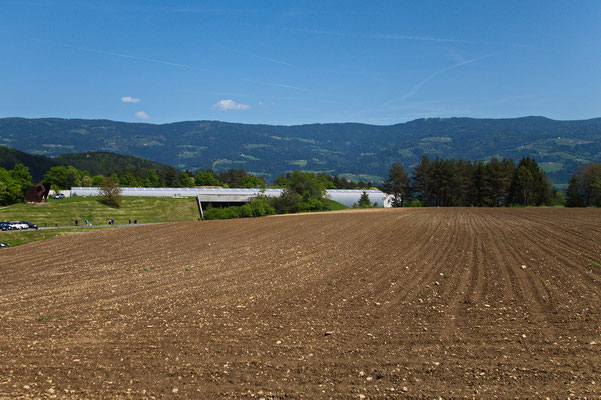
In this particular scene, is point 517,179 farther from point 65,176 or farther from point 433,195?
point 65,176

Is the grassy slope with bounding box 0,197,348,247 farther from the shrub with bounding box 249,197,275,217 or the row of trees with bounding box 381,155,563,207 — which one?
the row of trees with bounding box 381,155,563,207

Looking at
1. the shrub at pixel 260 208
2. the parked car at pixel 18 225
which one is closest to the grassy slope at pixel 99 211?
the parked car at pixel 18 225

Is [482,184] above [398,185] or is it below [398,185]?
above

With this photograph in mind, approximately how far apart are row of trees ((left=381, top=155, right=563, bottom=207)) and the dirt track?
7230 centimetres

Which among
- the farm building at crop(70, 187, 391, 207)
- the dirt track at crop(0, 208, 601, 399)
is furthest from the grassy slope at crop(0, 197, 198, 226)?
the dirt track at crop(0, 208, 601, 399)

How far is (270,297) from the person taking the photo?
1697 centimetres

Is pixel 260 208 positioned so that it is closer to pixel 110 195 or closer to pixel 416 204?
pixel 110 195

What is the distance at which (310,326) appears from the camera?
1320cm

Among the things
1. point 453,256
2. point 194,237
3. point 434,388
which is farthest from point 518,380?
point 194,237

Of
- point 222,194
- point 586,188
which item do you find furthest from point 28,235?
point 586,188

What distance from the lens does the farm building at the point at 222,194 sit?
96.3 m

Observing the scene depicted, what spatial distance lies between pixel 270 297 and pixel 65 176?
158 meters

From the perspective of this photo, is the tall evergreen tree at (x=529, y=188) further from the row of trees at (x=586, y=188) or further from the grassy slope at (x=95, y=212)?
the grassy slope at (x=95, y=212)

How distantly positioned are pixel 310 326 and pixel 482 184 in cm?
9215
